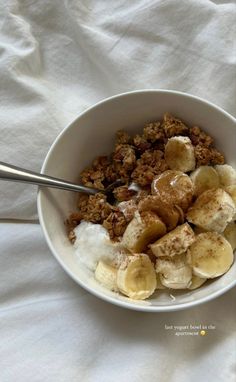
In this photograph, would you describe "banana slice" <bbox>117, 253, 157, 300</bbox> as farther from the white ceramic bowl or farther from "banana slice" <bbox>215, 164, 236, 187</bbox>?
"banana slice" <bbox>215, 164, 236, 187</bbox>

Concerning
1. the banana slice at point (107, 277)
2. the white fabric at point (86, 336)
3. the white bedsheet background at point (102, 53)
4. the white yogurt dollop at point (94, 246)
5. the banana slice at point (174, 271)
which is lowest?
the white fabric at point (86, 336)

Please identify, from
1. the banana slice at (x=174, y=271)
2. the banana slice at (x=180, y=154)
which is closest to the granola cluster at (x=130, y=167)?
the banana slice at (x=180, y=154)

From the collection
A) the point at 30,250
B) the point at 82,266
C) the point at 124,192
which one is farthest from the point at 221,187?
the point at 30,250

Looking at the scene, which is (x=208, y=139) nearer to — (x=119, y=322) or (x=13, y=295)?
(x=119, y=322)

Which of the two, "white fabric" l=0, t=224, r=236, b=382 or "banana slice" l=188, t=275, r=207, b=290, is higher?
"banana slice" l=188, t=275, r=207, b=290

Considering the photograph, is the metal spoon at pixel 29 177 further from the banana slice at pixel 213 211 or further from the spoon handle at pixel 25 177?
the banana slice at pixel 213 211

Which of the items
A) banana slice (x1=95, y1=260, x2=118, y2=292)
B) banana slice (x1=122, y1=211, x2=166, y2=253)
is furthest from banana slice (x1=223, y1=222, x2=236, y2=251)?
banana slice (x1=95, y1=260, x2=118, y2=292)
